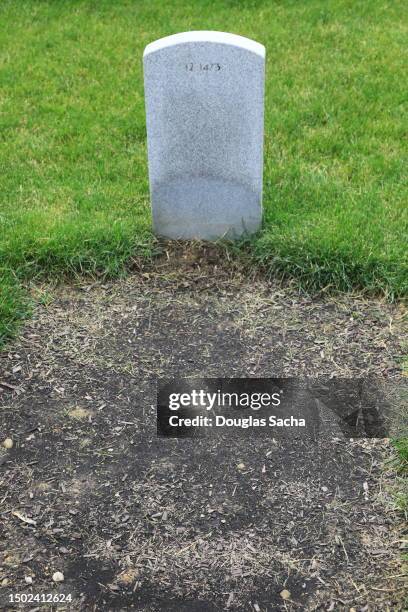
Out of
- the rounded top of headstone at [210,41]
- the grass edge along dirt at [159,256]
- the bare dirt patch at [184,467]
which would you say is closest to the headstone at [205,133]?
the rounded top of headstone at [210,41]

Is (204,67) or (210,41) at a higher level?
(210,41)

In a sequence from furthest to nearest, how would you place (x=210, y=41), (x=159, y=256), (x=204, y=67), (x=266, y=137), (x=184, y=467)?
(x=266, y=137), (x=159, y=256), (x=204, y=67), (x=210, y=41), (x=184, y=467)

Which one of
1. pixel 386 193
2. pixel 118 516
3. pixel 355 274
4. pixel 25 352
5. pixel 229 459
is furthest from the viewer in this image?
pixel 386 193

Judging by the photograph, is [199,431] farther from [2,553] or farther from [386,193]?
[386,193]

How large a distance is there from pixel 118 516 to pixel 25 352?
1188 millimetres

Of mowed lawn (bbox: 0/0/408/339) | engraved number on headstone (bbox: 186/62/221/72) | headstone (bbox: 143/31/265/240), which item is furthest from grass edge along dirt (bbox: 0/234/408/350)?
engraved number on headstone (bbox: 186/62/221/72)

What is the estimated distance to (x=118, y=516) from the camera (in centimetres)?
327

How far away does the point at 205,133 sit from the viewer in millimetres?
4449

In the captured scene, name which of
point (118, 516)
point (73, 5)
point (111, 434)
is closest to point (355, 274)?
point (111, 434)

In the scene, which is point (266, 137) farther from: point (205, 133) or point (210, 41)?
point (210, 41)

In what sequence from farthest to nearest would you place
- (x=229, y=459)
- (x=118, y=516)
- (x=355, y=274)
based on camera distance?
(x=355, y=274) < (x=229, y=459) < (x=118, y=516)

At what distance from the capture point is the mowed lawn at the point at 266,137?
4.62 m

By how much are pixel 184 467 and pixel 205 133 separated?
1933 millimetres

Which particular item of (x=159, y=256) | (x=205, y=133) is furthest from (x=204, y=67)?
(x=159, y=256)
